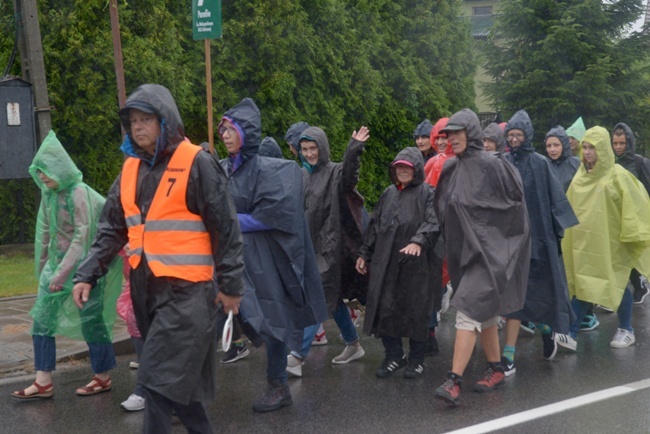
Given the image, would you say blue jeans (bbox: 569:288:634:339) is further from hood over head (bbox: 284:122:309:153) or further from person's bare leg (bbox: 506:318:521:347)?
hood over head (bbox: 284:122:309:153)

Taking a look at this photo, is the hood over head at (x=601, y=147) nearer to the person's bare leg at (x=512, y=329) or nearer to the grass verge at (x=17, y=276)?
the person's bare leg at (x=512, y=329)

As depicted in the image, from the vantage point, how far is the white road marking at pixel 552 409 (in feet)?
18.1

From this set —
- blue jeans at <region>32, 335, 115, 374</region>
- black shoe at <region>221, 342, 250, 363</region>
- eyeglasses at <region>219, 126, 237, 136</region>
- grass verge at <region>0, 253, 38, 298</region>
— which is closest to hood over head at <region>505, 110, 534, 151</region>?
eyeglasses at <region>219, 126, 237, 136</region>

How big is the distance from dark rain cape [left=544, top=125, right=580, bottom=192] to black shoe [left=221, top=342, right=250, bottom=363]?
11.5 ft

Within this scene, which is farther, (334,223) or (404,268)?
(334,223)

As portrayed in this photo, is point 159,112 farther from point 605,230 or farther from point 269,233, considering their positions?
point 605,230

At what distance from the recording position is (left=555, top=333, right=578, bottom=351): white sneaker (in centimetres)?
764

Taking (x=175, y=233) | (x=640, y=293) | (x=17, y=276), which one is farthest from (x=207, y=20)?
(x=640, y=293)

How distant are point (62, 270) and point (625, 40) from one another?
62.4 feet

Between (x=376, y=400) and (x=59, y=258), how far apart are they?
233cm

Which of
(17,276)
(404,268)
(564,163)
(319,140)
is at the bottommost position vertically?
(17,276)

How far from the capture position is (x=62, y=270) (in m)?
6.11

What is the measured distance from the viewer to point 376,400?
6.20 m

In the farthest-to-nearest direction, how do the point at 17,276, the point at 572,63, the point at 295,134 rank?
1. the point at 572,63
2. the point at 17,276
3. the point at 295,134
